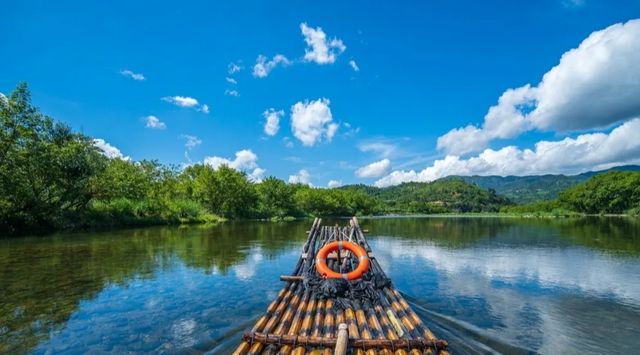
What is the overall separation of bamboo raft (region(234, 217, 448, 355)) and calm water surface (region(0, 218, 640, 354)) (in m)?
1.60

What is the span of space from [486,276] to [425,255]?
5.99 m

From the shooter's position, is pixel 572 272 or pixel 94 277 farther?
pixel 572 272

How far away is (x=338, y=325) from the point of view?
5.87m

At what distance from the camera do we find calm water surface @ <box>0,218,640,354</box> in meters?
7.49

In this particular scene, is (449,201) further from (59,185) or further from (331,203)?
(59,185)

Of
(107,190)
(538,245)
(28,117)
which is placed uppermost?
(28,117)

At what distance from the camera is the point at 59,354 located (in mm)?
6711

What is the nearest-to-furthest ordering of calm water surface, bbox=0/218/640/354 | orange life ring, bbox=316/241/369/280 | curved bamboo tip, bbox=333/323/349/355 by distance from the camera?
curved bamboo tip, bbox=333/323/349/355 < calm water surface, bbox=0/218/640/354 < orange life ring, bbox=316/241/369/280

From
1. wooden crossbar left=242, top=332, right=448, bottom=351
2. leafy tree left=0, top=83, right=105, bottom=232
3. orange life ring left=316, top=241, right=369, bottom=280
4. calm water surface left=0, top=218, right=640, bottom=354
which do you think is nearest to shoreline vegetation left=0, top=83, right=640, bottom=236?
leafy tree left=0, top=83, right=105, bottom=232

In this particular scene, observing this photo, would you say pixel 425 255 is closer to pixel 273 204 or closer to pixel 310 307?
pixel 310 307

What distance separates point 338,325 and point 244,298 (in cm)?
583

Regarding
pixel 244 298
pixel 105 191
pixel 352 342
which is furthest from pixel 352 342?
pixel 105 191

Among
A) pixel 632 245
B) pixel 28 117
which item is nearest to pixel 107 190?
pixel 28 117

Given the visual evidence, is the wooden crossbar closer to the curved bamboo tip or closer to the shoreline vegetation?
the curved bamboo tip
